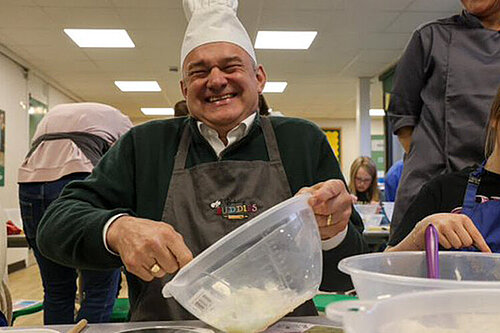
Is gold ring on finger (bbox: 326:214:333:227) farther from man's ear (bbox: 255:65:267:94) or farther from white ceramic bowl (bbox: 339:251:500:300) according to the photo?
man's ear (bbox: 255:65:267:94)

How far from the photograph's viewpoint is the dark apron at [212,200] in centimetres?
113

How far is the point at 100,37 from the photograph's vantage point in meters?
5.64

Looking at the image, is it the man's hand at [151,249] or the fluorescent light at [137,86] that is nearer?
the man's hand at [151,249]

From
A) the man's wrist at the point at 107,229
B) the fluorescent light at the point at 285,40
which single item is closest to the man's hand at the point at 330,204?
the man's wrist at the point at 107,229

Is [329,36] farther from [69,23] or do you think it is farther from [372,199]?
[69,23]

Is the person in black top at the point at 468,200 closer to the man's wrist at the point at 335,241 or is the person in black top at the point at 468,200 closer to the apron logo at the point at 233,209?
the man's wrist at the point at 335,241

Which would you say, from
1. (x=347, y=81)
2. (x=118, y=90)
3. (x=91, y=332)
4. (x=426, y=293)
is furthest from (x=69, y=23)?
(x=426, y=293)

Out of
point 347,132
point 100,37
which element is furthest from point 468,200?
point 347,132

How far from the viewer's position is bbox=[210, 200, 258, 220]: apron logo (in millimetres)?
1181

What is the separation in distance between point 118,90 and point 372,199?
5.33 m

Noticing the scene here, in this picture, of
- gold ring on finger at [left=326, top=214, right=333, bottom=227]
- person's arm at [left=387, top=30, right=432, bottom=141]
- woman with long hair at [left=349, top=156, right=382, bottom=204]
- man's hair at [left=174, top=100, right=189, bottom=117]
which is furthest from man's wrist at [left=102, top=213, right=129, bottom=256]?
woman with long hair at [left=349, top=156, right=382, bottom=204]

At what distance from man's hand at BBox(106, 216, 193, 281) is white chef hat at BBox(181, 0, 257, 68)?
2.03ft

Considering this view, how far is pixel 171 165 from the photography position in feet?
4.19

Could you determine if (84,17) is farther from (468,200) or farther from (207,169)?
(468,200)
